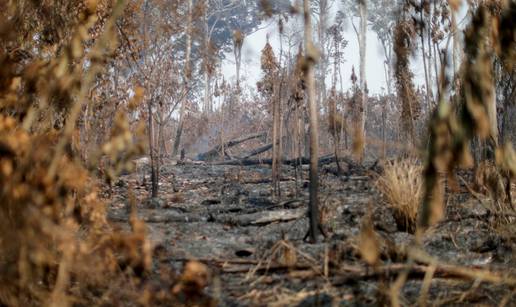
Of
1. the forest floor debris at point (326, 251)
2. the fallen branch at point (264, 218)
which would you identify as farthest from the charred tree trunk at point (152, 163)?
the fallen branch at point (264, 218)

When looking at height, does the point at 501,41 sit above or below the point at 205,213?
above

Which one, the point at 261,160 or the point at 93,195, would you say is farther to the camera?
the point at 261,160

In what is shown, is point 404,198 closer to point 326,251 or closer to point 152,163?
point 326,251

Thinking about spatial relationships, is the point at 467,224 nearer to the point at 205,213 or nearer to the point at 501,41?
the point at 205,213

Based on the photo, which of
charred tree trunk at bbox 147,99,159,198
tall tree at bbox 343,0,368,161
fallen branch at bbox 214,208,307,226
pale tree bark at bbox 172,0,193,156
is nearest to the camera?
tall tree at bbox 343,0,368,161

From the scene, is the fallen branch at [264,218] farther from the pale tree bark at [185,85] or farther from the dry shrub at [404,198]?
the pale tree bark at [185,85]

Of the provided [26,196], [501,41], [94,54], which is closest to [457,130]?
[501,41]

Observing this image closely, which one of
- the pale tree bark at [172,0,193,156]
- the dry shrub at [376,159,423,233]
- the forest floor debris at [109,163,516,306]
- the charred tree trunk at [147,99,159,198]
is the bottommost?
the forest floor debris at [109,163,516,306]

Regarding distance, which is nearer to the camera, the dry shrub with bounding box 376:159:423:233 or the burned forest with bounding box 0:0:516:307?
the burned forest with bounding box 0:0:516:307

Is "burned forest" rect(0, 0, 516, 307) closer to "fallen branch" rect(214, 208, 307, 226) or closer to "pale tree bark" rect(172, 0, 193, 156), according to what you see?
"fallen branch" rect(214, 208, 307, 226)

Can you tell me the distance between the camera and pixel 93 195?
1650 millimetres

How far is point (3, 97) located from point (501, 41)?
140 cm

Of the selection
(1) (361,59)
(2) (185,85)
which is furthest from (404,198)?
(1) (361,59)

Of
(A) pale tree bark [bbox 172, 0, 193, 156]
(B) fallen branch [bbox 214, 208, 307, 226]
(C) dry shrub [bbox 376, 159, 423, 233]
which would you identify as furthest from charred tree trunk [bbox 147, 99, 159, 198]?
(C) dry shrub [bbox 376, 159, 423, 233]
